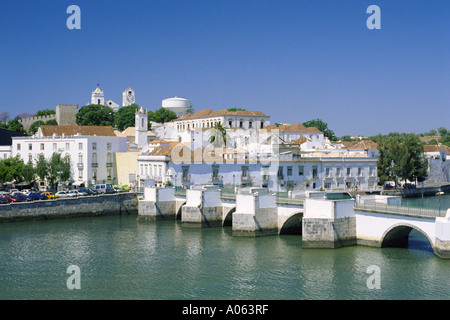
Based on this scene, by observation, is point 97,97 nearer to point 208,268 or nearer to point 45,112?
point 45,112

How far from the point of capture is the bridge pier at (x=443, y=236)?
91.8ft

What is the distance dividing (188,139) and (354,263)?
4290 cm

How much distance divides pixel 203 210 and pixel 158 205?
593 centimetres

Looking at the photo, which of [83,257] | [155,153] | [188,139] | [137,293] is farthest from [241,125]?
[137,293]

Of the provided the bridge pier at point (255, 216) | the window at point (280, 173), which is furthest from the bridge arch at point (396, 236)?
the window at point (280, 173)

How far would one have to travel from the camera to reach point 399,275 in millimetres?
27062

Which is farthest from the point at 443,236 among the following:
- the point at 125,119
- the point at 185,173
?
the point at 125,119

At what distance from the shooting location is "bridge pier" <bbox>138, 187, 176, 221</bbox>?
154 feet

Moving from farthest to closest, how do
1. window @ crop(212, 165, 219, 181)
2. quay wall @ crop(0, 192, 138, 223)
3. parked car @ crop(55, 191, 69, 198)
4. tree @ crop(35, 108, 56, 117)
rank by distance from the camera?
tree @ crop(35, 108, 56, 117) → window @ crop(212, 165, 219, 181) → parked car @ crop(55, 191, 69, 198) → quay wall @ crop(0, 192, 138, 223)

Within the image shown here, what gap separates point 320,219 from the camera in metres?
32.9

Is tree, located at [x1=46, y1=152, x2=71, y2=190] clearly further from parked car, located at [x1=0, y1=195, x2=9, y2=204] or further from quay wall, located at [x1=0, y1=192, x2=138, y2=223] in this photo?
parked car, located at [x1=0, y1=195, x2=9, y2=204]

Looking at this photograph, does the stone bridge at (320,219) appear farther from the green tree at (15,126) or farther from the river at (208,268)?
the green tree at (15,126)

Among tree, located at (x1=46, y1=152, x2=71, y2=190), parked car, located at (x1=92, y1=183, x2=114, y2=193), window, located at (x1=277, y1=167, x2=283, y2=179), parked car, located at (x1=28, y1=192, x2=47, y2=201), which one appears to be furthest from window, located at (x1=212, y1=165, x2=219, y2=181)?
tree, located at (x1=46, y1=152, x2=71, y2=190)
